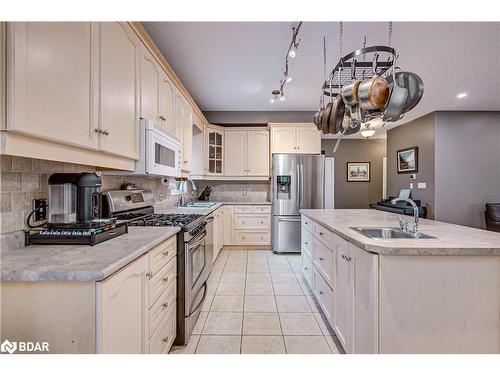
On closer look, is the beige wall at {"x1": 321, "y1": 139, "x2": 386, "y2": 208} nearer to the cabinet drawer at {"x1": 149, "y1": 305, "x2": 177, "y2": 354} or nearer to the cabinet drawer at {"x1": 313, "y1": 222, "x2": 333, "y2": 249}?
the cabinet drawer at {"x1": 313, "y1": 222, "x2": 333, "y2": 249}

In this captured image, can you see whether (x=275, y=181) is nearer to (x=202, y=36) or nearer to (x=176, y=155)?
(x=176, y=155)

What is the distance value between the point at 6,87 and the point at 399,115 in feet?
7.10

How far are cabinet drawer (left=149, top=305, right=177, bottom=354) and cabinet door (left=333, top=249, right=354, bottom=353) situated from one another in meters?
1.16

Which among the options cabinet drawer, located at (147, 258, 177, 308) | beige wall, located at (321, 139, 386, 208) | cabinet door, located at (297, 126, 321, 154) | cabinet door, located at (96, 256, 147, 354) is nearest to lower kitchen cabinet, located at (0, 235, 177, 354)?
cabinet door, located at (96, 256, 147, 354)

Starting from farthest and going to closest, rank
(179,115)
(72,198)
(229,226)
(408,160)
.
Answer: (408,160)
(229,226)
(179,115)
(72,198)

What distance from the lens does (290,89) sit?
11.8 feet

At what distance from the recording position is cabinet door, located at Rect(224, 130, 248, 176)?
4551mm

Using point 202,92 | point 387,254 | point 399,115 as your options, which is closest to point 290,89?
point 202,92

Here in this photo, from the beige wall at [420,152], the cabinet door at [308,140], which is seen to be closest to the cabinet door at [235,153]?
the cabinet door at [308,140]

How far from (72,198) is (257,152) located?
3.52 metres

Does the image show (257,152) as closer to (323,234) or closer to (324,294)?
(323,234)

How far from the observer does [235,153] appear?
4.56m

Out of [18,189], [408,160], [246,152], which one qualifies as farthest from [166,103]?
[408,160]

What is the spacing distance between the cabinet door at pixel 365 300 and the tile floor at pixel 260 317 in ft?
1.53
